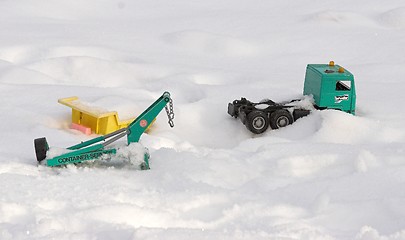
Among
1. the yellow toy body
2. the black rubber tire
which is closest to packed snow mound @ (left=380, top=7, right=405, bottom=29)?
the yellow toy body

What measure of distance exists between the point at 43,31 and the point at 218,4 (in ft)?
13.0

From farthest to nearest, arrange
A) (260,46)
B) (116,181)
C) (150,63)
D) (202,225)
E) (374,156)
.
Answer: (260,46) → (150,63) → (374,156) → (116,181) → (202,225)

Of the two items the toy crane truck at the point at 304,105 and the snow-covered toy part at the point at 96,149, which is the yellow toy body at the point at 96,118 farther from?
the toy crane truck at the point at 304,105

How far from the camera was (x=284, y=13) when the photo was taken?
1107 cm

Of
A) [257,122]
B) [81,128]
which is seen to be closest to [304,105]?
[257,122]

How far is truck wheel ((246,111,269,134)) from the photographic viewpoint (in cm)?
594

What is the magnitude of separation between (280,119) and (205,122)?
0.72 metres

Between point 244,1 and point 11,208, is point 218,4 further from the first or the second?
point 11,208

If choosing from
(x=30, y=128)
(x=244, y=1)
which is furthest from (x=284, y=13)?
(x=30, y=128)

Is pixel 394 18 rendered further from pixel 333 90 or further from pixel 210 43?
pixel 333 90

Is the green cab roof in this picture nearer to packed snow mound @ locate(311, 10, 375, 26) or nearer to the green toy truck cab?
the green toy truck cab

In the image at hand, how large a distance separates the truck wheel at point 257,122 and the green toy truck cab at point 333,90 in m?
0.57

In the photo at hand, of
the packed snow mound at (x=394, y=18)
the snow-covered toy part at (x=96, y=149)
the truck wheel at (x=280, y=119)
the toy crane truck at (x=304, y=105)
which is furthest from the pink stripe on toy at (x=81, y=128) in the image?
the packed snow mound at (x=394, y=18)

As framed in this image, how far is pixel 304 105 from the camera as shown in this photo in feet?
20.2
